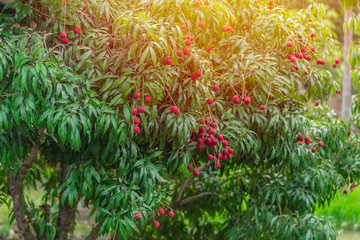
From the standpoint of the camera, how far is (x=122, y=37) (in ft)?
7.52

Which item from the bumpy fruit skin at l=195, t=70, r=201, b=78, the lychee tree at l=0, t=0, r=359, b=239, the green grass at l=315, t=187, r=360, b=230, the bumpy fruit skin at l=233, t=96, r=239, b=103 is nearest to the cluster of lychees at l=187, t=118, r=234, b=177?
the lychee tree at l=0, t=0, r=359, b=239

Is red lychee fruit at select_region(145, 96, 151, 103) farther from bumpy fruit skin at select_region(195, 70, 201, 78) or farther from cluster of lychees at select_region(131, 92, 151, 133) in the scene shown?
bumpy fruit skin at select_region(195, 70, 201, 78)

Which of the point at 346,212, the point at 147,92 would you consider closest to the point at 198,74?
the point at 147,92

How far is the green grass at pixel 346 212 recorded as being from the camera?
→ 5828mm

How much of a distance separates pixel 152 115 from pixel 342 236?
4313mm

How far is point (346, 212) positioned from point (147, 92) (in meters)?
4.86

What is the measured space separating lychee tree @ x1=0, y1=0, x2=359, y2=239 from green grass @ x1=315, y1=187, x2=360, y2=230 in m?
2.99

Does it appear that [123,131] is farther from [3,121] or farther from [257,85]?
[257,85]

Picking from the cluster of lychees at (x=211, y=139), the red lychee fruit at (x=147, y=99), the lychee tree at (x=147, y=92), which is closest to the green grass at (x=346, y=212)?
the lychee tree at (x=147, y=92)

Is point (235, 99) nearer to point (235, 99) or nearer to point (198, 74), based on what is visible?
point (235, 99)

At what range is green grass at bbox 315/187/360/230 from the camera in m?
5.83

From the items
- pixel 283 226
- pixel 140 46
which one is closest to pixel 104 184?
pixel 140 46

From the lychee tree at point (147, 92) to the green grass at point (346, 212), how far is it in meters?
2.99

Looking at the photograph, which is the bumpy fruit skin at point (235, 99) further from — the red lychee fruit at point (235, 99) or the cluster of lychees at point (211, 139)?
the cluster of lychees at point (211, 139)
